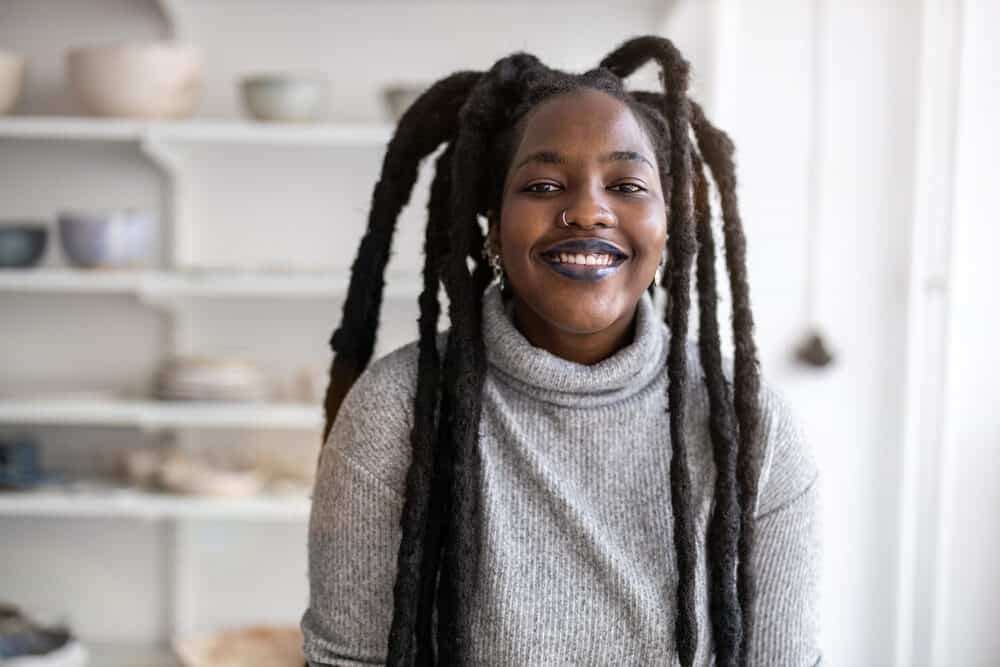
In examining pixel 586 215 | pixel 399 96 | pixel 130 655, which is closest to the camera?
pixel 586 215

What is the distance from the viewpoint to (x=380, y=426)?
119 cm

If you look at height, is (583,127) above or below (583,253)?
above

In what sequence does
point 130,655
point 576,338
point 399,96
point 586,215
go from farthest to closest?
point 130,655 → point 399,96 → point 576,338 → point 586,215

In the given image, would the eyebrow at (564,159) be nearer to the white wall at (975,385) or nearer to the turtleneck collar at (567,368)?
the turtleneck collar at (567,368)

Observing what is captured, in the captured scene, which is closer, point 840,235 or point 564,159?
point 564,159

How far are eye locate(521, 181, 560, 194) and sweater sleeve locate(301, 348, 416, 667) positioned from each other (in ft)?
0.89

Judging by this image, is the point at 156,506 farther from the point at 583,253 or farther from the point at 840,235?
the point at 840,235

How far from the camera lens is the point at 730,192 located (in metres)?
1.29

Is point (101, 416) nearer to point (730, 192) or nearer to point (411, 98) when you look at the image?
point (411, 98)

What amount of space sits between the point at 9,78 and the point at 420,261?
859 mm

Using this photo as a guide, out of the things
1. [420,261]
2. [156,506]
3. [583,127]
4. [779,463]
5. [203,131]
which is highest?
[203,131]

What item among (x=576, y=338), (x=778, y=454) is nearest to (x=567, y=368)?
(x=576, y=338)

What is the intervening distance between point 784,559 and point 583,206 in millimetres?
435

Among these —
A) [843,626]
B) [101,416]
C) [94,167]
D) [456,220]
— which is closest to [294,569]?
[101,416]
